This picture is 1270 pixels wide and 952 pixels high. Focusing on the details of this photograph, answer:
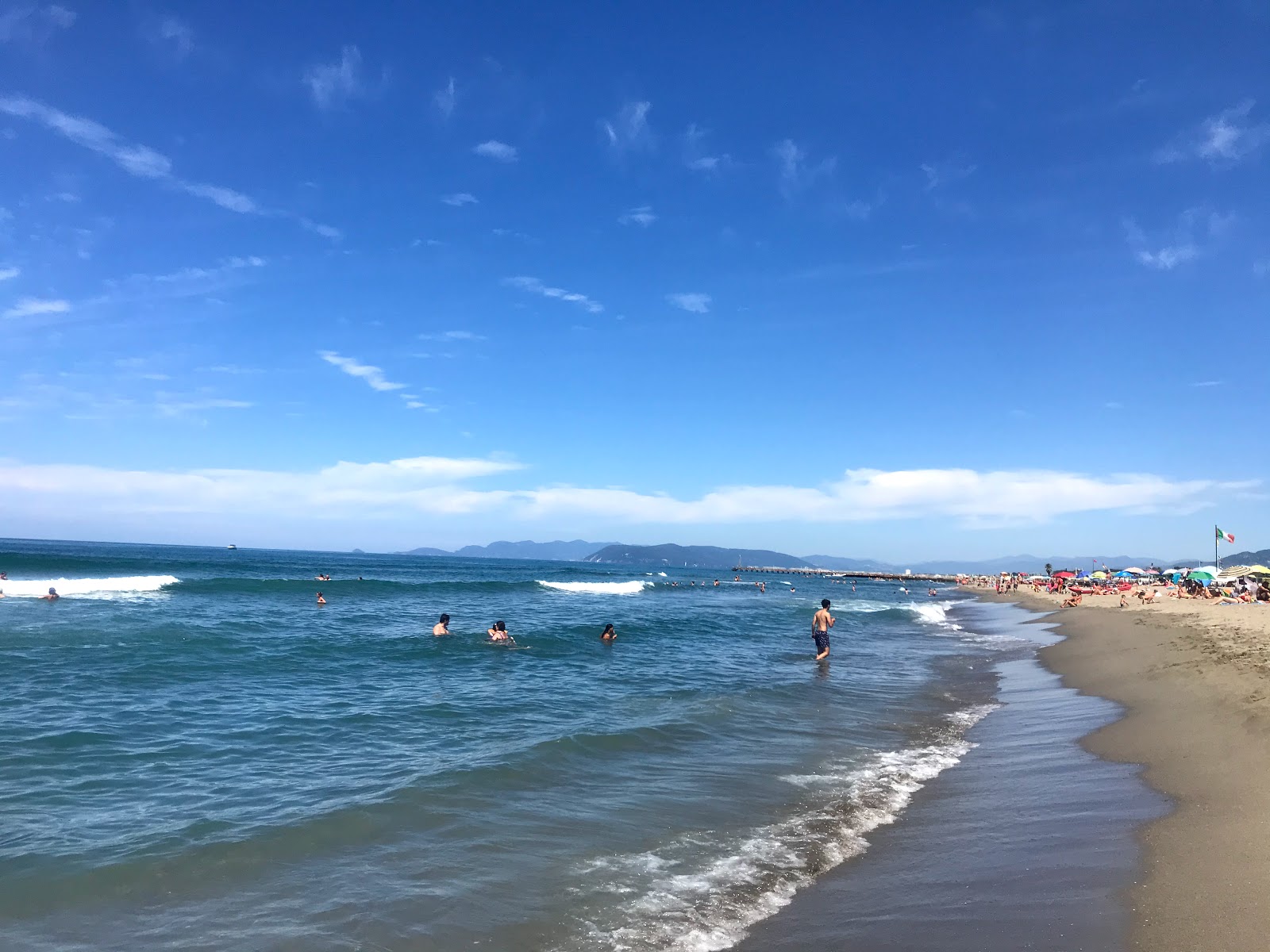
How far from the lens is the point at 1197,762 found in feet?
28.2

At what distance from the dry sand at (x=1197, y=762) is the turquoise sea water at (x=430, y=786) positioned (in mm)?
2408

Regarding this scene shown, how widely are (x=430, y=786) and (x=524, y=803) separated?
1.24 m

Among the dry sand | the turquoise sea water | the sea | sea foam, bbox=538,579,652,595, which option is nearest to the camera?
the dry sand

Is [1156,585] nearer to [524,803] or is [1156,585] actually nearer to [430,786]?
[524,803]

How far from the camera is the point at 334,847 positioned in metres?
6.85

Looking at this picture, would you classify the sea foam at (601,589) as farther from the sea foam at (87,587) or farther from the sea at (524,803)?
the sea at (524,803)

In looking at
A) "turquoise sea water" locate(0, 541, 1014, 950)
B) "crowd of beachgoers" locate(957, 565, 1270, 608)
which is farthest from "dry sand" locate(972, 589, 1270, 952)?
"crowd of beachgoers" locate(957, 565, 1270, 608)

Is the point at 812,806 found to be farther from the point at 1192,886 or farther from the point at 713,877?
the point at 1192,886

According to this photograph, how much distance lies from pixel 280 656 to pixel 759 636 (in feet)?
57.3

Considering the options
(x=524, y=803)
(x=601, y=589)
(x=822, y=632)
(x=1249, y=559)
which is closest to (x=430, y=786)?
(x=524, y=803)

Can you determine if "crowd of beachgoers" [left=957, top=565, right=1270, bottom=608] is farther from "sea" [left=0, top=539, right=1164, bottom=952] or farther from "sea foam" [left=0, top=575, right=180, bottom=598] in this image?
"sea foam" [left=0, top=575, right=180, bottom=598]

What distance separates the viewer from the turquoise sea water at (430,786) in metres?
5.60

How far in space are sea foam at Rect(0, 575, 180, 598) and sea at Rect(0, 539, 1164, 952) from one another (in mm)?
20128

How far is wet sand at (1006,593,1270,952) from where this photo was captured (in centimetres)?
480
